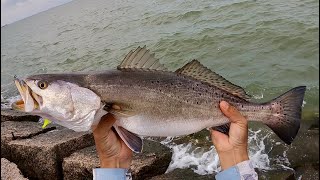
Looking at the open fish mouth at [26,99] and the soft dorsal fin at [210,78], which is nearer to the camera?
the open fish mouth at [26,99]

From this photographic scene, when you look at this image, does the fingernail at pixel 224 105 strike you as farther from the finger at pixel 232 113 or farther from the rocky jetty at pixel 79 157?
the rocky jetty at pixel 79 157

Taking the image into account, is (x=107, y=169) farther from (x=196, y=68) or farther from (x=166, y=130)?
(x=196, y=68)

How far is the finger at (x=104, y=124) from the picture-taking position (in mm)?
3477

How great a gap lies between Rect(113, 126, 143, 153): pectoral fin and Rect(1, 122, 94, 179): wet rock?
3135 millimetres

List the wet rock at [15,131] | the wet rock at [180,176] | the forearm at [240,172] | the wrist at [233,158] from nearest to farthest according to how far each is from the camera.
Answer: the forearm at [240,172]
the wrist at [233,158]
the wet rock at [180,176]
the wet rock at [15,131]

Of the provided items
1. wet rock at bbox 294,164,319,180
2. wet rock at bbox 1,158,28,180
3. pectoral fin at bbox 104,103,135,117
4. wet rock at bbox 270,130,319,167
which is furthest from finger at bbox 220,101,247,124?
wet rock at bbox 1,158,28,180

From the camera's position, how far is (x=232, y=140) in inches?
133

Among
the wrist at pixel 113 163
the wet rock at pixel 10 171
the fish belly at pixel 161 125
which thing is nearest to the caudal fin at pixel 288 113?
the fish belly at pixel 161 125

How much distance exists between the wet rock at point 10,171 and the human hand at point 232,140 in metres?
3.77

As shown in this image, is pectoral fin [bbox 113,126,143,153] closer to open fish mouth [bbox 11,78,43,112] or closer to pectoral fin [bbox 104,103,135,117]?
pectoral fin [bbox 104,103,135,117]

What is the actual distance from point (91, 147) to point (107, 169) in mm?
3190

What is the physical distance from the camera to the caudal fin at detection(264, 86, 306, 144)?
11.5 feet

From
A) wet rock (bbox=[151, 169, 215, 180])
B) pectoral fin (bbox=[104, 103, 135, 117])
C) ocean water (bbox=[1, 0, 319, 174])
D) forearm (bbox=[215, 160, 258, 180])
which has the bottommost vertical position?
ocean water (bbox=[1, 0, 319, 174])

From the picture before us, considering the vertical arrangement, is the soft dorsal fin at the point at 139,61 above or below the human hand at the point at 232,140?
above
